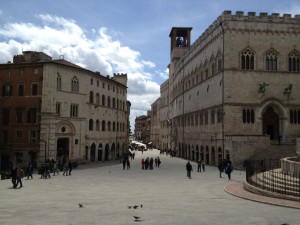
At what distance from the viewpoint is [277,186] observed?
778 inches

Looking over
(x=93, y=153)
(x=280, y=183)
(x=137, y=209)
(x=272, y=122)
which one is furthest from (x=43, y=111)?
(x=280, y=183)

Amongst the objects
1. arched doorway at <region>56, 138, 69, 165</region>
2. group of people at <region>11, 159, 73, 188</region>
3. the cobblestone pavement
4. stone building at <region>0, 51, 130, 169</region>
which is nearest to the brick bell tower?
stone building at <region>0, 51, 130, 169</region>

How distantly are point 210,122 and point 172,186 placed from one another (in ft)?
79.2

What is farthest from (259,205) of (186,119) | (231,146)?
(186,119)

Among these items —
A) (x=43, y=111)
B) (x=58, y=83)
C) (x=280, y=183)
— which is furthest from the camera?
(x=58, y=83)

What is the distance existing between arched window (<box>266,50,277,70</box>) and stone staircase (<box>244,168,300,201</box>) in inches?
960

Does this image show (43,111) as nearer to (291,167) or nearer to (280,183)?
(291,167)

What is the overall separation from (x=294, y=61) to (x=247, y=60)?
20.2 ft

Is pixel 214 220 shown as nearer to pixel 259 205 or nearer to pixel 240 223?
pixel 240 223

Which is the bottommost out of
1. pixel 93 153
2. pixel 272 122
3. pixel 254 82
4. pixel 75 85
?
pixel 93 153

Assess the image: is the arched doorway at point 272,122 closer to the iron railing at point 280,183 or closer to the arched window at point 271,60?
the arched window at point 271,60

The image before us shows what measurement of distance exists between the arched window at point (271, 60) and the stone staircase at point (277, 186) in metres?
24.4

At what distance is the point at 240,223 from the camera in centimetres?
1340

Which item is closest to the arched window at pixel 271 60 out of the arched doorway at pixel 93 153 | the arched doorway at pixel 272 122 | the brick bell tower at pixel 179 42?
the arched doorway at pixel 272 122
